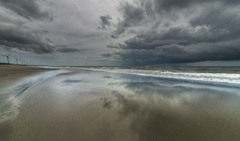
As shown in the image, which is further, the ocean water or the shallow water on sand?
the ocean water

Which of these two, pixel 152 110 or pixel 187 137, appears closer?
pixel 187 137

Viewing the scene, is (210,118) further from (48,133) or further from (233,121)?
(48,133)

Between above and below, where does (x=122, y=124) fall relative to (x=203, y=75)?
below

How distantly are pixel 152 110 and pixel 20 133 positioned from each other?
4.35 meters

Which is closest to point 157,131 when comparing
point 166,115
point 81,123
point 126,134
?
point 126,134

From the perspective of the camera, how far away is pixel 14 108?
411 centimetres

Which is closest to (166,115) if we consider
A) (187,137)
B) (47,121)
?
(187,137)

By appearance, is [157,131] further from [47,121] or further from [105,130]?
[47,121]

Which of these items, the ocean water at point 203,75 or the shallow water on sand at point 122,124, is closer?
the shallow water on sand at point 122,124

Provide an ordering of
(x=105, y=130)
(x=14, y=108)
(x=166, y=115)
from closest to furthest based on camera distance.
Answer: (x=105, y=130) → (x=166, y=115) → (x=14, y=108)

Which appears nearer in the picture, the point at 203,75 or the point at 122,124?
the point at 122,124

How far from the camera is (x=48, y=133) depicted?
262cm

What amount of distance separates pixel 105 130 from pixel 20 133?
2.26 m

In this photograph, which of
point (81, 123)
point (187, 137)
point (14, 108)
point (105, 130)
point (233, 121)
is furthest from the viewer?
point (14, 108)
